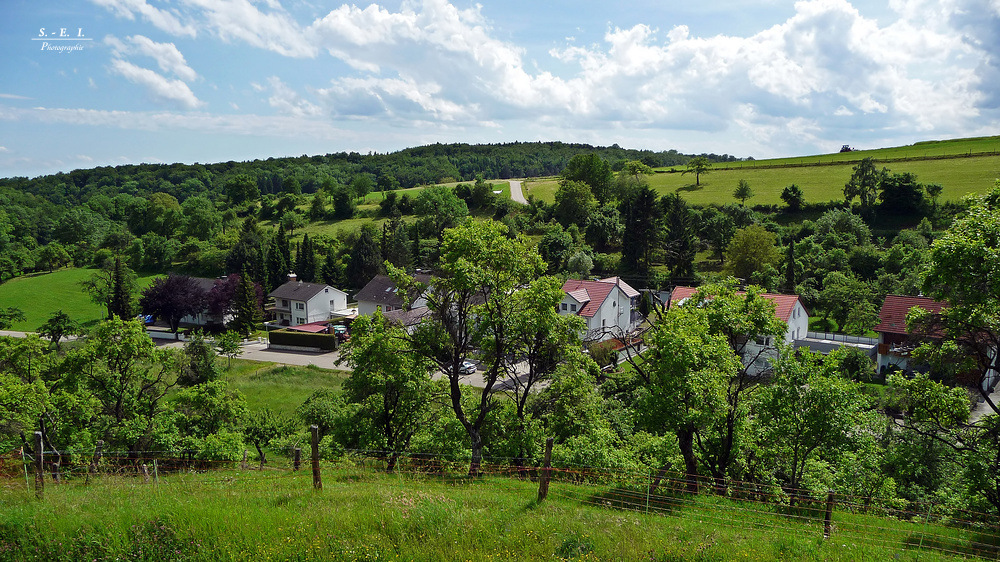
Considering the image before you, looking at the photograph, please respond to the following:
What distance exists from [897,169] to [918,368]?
63.9 m

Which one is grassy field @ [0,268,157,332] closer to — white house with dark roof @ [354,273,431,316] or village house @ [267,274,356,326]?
village house @ [267,274,356,326]

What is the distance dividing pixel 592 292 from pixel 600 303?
1.86 meters

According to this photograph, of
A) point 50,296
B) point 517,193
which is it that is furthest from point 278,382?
point 517,193

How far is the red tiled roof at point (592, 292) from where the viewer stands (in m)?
51.1

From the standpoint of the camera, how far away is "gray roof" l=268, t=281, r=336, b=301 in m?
65.4

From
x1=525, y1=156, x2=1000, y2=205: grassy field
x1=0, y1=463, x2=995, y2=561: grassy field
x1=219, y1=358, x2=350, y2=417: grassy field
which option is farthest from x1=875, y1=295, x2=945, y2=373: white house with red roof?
x1=525, y1=156, x2=1000, y2=205: grassy field

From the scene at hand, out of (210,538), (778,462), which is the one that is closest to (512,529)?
(210,538)

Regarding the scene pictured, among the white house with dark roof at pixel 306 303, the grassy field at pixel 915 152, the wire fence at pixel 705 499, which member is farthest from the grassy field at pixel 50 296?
the grassy field at pixel 915 152

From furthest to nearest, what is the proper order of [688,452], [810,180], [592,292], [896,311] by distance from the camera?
1. [810,180]
2. [592,292]
3. [896,311]
4. [688,452]

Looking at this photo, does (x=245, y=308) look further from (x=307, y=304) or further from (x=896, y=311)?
(x=896, y=311)

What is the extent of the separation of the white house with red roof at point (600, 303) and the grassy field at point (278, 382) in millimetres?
20461

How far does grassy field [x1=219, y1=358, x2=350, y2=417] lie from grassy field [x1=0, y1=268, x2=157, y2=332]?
3559 centimetres

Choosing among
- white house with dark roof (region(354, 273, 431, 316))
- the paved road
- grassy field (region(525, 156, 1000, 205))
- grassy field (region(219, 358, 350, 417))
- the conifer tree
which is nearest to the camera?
grassy field (region(219, 358, 350, 417))

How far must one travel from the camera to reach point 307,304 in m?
64.9
